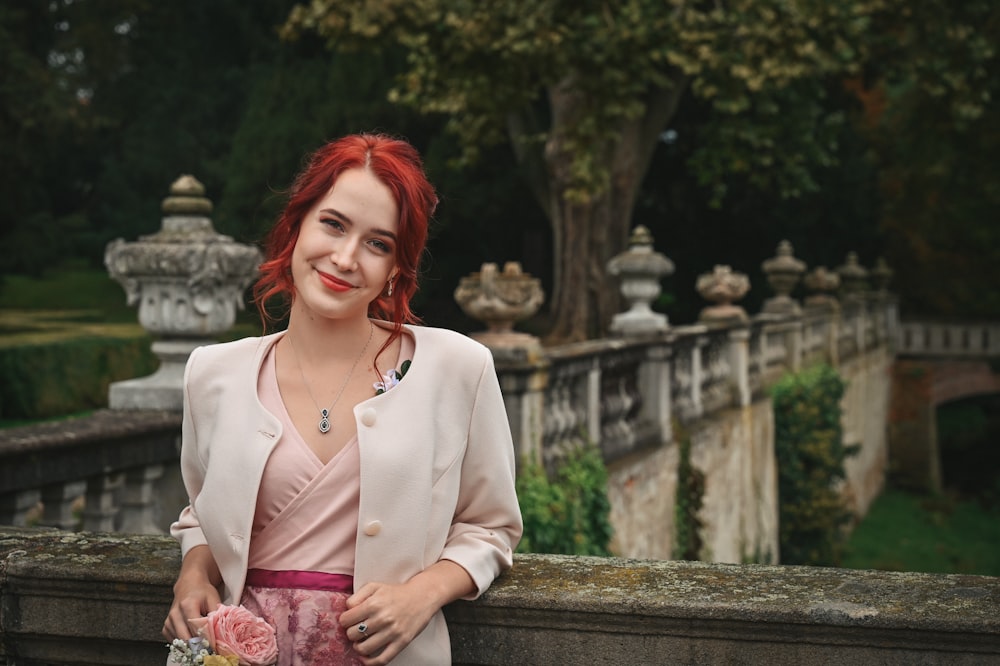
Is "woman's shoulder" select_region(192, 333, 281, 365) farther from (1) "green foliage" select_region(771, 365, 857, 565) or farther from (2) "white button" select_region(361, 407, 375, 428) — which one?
(1) "green foliage" select_region(771, 365, 857, 565)

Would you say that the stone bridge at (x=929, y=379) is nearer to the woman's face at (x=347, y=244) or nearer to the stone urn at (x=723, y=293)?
the stone urn at (x=723, y=293)

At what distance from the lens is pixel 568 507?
711cm

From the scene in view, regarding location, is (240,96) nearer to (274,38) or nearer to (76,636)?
(274,38)

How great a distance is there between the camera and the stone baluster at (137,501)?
5340 mm

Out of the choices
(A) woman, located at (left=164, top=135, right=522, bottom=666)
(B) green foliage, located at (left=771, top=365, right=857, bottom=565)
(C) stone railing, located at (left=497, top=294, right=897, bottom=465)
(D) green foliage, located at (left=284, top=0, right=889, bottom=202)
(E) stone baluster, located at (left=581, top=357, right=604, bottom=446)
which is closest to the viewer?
(A) woman, located at (left=164, top=135, right=522, bottom=666)

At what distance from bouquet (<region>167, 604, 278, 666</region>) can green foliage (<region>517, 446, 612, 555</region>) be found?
4.45 m

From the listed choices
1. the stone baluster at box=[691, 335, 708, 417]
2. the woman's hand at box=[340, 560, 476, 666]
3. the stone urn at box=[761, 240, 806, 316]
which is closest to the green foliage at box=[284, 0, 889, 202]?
the stone urn at box=[761, 240, 806, 316]

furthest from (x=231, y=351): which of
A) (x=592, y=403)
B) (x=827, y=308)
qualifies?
(x=827, y=308)

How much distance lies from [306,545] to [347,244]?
0.52 meters

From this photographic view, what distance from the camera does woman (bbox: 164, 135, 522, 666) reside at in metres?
2.15

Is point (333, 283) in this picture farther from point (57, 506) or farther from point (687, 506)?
point (687, 506)

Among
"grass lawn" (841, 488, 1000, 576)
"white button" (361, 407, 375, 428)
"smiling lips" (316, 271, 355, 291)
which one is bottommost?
"grass lawn" (841, 488, 1000, 576)

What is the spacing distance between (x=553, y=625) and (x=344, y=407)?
54 cm

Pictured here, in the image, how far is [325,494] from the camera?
85.4 inches
